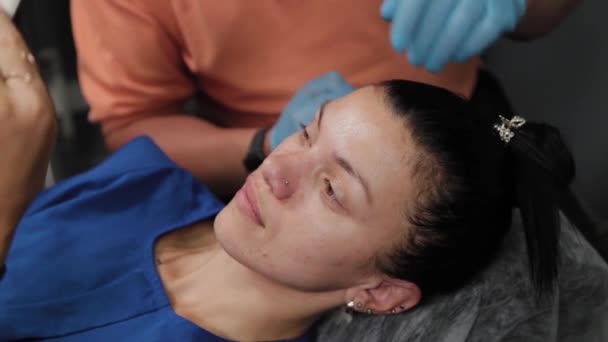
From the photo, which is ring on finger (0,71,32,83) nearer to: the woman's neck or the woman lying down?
the woman lying down

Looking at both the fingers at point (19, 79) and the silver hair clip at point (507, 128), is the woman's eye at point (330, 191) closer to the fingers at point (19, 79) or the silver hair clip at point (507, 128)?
the silver hair clip at point (507, 128)

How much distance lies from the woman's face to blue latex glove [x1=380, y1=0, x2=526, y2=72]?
113 mm

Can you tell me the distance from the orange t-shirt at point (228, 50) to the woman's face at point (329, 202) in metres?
0.26

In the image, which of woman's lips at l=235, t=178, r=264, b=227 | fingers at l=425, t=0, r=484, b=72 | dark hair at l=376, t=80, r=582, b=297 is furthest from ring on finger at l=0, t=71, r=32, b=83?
fingers at l=425, t=0, r=484, b=72

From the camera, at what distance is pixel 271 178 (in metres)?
0.74

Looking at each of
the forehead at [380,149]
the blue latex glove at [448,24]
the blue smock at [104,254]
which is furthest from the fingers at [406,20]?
the blue smock at [104,254]

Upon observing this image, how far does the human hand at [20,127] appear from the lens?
0.57 m

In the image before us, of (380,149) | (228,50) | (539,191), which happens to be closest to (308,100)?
(228,50)

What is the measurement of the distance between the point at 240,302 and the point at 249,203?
6.0 inches

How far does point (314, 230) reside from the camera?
71cm

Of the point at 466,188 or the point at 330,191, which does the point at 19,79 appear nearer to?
the point at 330,191

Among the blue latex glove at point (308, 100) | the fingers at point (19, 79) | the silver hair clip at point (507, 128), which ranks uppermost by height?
the fingers at point (19, 79)

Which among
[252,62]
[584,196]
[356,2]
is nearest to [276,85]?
[252,62]

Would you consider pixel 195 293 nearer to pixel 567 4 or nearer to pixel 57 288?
pixel 57 288
